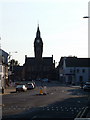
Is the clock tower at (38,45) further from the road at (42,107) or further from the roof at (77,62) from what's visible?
the road at (42,107)

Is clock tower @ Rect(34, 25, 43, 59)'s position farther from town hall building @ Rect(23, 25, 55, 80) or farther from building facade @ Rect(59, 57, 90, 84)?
building facade @ Rect(59, 57, 90, 84)

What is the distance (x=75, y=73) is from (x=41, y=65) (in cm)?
4874

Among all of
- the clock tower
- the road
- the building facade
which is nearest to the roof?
the building facade

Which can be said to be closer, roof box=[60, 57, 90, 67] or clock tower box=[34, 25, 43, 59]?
roof box=[60, 57, 90, 67]

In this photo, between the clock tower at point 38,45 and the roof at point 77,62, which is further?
the clock tower at point 38,45

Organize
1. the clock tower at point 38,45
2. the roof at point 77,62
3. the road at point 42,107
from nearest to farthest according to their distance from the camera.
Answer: the road at point 42,107
the roof at point 77,62
the clock tower at point 38,45

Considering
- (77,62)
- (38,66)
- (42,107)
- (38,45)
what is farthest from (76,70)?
(42,107)

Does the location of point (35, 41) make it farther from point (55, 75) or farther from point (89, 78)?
point (89, 78)

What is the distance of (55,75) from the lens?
608ft

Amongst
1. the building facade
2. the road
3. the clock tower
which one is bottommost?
the road

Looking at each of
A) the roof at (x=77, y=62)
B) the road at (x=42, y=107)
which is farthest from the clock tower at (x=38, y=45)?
the road at (x=42, y=107)

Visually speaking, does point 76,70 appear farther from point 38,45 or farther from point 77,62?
point 38,45

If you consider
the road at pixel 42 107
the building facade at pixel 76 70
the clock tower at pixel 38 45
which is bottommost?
the road at pixel 42 107

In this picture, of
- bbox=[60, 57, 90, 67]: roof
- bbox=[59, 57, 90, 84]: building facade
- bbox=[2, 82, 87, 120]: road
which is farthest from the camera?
bbox=[60, 57, 90, 67]: roof
